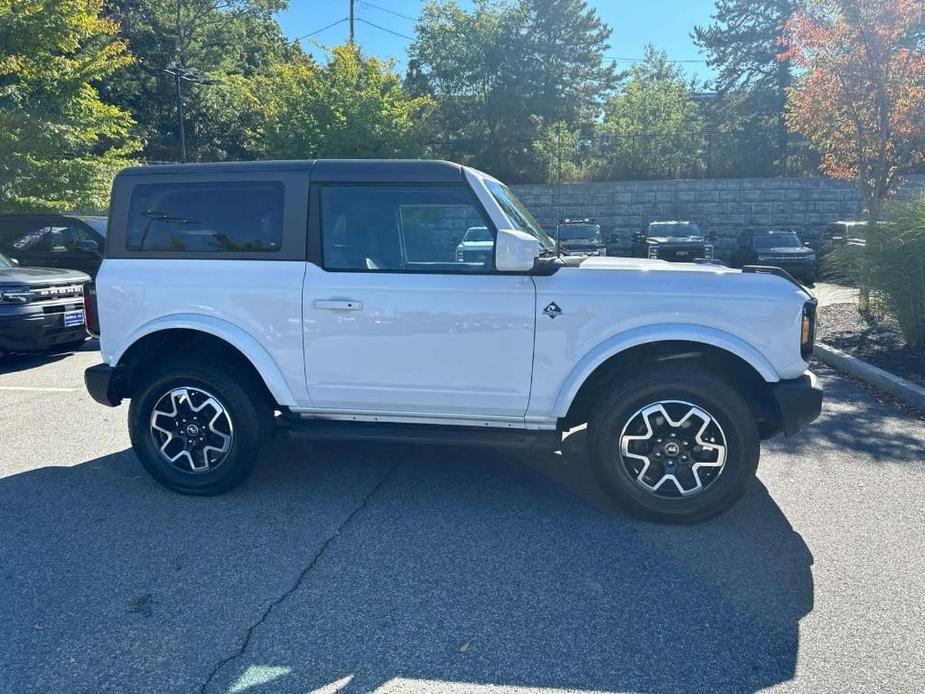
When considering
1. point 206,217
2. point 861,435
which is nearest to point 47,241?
point 206,217

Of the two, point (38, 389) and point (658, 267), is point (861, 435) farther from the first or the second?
point (38, 389)

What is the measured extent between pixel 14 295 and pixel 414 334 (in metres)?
6.31

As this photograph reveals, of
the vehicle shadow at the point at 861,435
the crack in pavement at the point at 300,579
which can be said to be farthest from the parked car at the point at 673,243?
the crack in pavement at the point at 300,579

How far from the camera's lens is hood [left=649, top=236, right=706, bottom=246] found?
17.3 m

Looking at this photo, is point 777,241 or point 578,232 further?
point 777,241

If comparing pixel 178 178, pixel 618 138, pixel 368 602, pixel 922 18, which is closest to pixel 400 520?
pixel 368 602

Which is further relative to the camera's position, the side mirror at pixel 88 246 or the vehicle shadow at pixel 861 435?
the side mirror at pixel 88 246

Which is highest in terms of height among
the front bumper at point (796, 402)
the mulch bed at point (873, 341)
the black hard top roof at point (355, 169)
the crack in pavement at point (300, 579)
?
the black hard top roof at point (355, 169)

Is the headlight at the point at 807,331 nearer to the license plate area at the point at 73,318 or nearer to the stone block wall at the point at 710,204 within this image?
the license plate area at the point at 73,318

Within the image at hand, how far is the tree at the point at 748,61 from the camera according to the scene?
29.0m

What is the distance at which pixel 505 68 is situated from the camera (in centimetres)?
2781

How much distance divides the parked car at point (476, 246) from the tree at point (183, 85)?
2807 cm

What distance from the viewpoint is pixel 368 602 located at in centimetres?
309

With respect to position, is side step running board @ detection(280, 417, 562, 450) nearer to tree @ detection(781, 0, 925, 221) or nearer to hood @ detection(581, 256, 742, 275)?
hood @ detection(581, 256, 742, 275)
